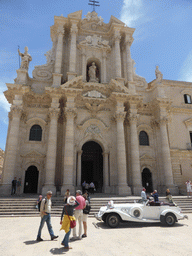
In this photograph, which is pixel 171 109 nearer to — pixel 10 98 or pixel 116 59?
pixel 116 59

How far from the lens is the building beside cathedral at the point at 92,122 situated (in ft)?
64.5

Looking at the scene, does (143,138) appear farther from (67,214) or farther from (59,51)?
(67,214)

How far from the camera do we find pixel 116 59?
25.1 metres

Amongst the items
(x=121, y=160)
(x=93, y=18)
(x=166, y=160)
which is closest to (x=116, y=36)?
(x=93, y=18)

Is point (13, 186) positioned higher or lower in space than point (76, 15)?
lower

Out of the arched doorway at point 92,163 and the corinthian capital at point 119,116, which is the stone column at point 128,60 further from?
the arched doorway at point 92,163

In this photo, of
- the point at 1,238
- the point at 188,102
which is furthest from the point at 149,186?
the point at 1,238

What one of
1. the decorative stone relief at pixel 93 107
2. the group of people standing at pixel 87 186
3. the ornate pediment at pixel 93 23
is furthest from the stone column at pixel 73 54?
the group of people standing at pixel 87 186

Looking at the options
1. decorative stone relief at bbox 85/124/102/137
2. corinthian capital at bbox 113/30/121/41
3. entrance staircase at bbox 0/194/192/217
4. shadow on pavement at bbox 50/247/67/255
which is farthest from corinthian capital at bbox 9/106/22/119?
corinthian capital at bbox 113/30/121/41

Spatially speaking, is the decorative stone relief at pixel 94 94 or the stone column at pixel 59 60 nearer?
the stone column at pixel 59 60

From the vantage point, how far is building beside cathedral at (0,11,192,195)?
64.5 feet

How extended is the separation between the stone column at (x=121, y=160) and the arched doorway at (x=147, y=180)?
4.52 meters

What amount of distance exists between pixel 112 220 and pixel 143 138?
15.9 metres

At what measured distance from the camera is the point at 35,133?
70.7 ft
